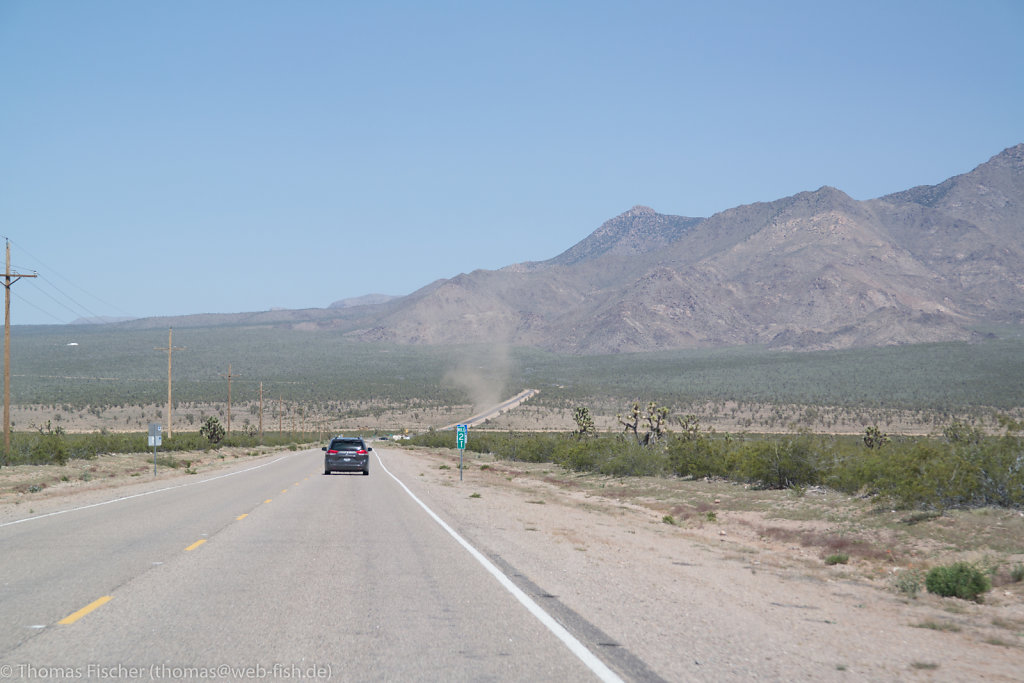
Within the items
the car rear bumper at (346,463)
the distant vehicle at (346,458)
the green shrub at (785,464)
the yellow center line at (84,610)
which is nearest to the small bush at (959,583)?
the yellow center line at (84,610)

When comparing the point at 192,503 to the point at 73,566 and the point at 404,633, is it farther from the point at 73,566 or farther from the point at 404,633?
the point at 404,633

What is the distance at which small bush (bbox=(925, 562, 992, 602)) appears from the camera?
39.3 feet

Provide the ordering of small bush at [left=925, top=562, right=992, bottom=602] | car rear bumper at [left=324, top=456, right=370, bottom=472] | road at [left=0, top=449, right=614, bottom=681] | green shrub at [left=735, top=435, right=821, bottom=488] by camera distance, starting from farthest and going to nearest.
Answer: car rear bumper at [left=324, top=456, right=370, bottom=472]
green shrub at [left=735, top=435, right=821, bottom=488]
small bush at [left=925, top=562, right=992, bottom=602]
road at [left=0, top=449, right=614, bottom=681]

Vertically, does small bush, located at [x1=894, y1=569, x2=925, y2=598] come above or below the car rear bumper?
below

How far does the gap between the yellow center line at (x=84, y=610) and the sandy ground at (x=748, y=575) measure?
16.0ft

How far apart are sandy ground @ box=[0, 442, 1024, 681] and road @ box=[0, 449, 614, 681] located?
3.41 feet

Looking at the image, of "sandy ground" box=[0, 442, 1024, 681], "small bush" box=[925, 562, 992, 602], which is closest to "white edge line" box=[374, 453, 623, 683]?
"sandy ground" box=[0, 442, 1024, 681]

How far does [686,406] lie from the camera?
427 ft

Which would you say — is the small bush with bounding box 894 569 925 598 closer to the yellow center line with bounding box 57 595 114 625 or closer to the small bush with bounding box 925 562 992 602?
the small bush with bounding box 925 562 992 602

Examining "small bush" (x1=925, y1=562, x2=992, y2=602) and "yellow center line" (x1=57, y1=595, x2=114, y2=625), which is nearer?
"yellow center line" (x1=57, y1=595, x2=114, y2=625)

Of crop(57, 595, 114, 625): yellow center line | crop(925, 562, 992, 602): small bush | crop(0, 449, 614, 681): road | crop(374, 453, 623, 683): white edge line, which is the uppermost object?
crop(57, 595, 114, 625): yellow center line

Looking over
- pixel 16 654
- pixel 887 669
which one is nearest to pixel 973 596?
pixel 887 669

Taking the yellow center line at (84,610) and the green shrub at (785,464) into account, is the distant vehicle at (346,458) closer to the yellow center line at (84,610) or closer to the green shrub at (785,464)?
the green shrub at (785,464)

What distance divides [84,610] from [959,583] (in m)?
10.9
